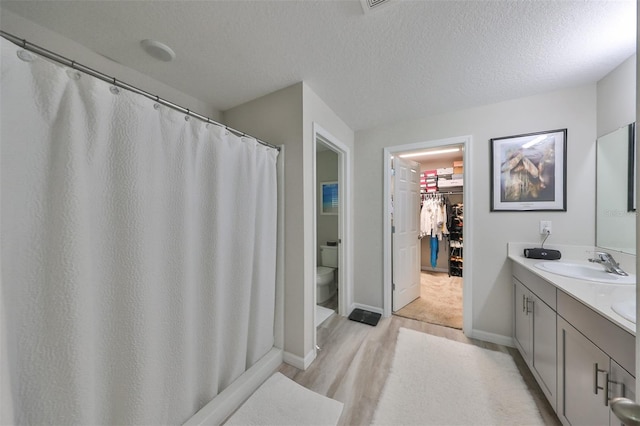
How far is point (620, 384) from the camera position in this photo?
2.64 feet

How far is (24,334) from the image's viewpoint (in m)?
0.73

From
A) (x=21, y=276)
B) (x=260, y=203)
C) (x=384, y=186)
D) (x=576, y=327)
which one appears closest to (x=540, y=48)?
(x=384, y=186)

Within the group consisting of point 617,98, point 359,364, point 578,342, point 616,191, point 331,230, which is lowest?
point 359,364

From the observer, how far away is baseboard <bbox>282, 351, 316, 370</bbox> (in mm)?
1643

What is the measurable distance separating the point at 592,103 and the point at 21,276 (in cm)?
357

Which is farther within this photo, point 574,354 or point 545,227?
point 545,227

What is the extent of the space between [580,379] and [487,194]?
146cm

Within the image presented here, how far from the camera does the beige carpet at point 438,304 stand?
7.75 feet

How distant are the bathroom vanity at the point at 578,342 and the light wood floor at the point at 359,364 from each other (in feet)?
0.83

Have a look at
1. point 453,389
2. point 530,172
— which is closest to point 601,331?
point 453,389

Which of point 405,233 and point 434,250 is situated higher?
point 405,233

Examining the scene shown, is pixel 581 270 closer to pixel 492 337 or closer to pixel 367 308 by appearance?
pixel 492 337

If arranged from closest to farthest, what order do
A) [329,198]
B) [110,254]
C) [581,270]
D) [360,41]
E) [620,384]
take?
[620,384]
[110,254]
[360,41]
[581,270]
[329,198]

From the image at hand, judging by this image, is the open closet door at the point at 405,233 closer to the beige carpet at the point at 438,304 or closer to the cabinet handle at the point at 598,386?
the beige carpet at the point at 438,304
